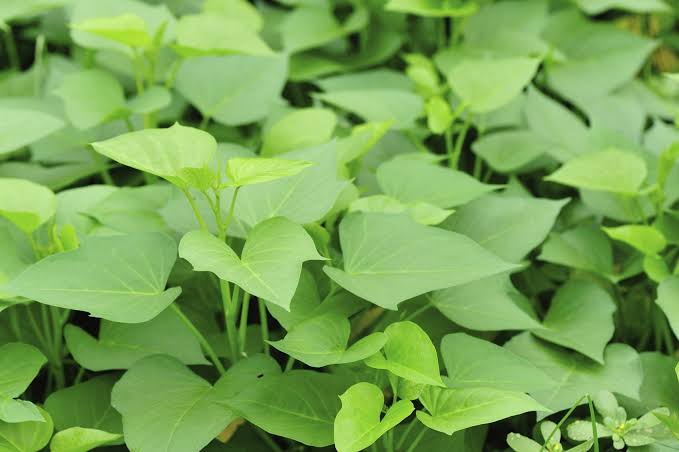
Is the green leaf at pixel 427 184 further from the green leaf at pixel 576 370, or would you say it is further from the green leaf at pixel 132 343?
the green leaf at pixel 132 343

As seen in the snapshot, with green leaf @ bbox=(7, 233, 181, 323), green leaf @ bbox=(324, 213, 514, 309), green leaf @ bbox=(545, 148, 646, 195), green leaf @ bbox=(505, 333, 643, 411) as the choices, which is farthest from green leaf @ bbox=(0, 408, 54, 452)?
green leaf @ bbox=(545, 148, 646, 195)

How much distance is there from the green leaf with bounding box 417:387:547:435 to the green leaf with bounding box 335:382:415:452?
3cm

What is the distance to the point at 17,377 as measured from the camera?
919 millimetres

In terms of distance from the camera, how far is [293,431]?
0.89 metres

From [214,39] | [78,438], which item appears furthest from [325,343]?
[214,39]

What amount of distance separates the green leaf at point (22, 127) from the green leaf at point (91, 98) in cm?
10

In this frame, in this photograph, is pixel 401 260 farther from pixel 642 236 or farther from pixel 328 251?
pixel 642 236

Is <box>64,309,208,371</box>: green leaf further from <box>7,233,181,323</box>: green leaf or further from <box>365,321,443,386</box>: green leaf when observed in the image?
<box>365,321,443,386</box>: green leaf

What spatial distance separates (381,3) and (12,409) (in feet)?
4.20

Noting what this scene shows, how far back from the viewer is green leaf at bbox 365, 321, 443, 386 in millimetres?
852

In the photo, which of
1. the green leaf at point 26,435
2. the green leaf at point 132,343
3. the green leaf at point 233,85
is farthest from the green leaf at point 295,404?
the green leaf at point 233,85

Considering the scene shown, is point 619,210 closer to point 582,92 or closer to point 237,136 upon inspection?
point 582,92

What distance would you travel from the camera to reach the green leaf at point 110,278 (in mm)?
851

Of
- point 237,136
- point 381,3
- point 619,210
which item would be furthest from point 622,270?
point 381,3
